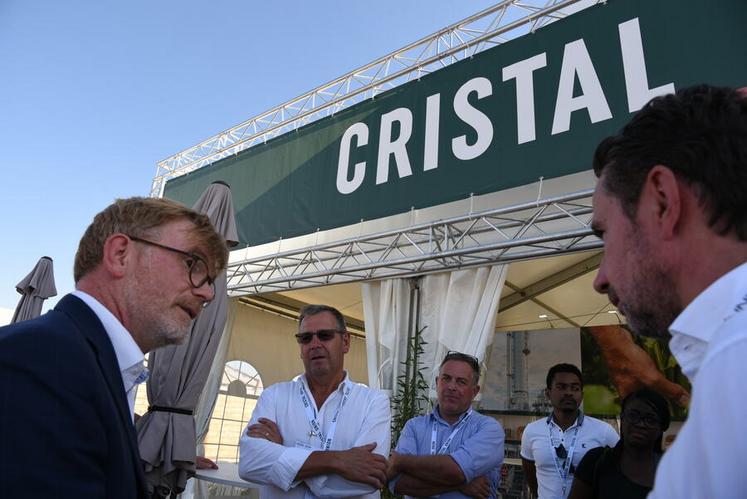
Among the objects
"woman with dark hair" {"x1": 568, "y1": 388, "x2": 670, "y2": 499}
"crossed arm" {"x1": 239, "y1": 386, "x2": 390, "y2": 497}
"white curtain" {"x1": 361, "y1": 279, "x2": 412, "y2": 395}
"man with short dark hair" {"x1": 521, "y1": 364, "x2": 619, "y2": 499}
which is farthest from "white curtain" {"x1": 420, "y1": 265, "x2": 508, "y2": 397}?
"crossed arm" {"x1": 239, "y1": 386, "x2": 390, "y2": 497}

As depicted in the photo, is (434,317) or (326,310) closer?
(326,310)

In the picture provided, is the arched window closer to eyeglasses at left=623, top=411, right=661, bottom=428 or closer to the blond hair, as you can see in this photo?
eyeglasses at left=623, top=411, right=661, bottom=428

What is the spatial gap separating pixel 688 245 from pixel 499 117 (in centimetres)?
489

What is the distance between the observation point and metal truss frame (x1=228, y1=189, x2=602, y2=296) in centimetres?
494

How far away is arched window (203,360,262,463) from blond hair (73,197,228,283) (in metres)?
8.74

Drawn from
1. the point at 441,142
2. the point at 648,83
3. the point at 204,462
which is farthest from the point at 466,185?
the point at 204,462

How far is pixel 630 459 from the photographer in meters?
2.35

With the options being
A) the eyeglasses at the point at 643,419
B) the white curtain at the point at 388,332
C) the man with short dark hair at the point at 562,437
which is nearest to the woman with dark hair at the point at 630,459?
the eyeglasses at the point at 643,419

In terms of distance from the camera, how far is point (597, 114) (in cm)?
460

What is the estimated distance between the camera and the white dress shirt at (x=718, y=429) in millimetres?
447

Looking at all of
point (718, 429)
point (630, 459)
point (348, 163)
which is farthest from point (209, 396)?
point (718, 429)

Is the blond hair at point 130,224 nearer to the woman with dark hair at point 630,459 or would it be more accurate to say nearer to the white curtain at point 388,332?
the woman with dark hair at point 630,459

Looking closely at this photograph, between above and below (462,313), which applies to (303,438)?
below

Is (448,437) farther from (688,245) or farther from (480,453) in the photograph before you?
(688,245)
